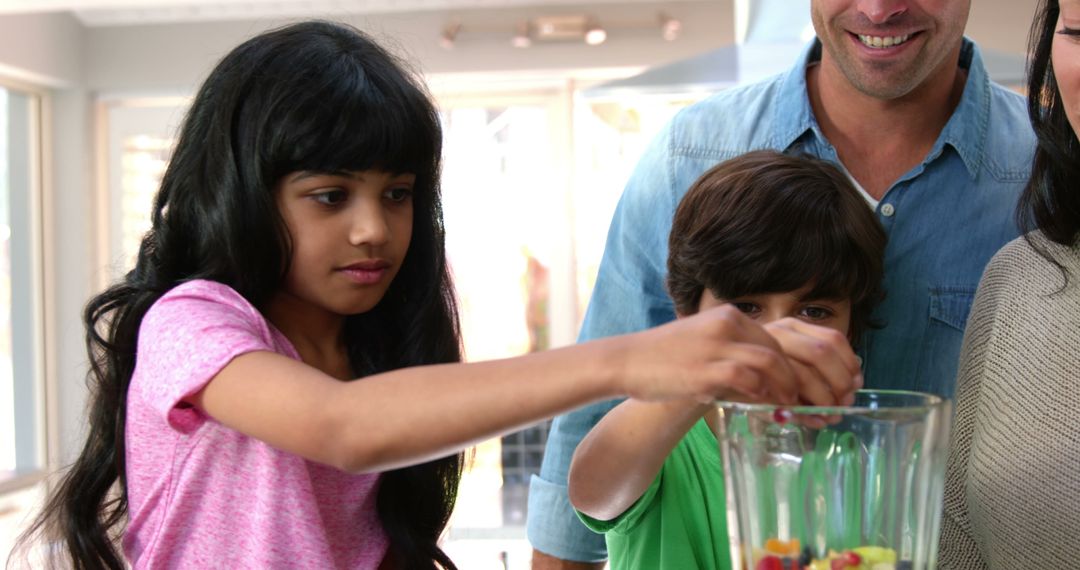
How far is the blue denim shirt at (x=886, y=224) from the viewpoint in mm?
1329

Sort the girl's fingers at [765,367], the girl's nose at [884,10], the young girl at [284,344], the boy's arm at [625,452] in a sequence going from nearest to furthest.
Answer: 1. the girl's fingers at [765,367]
2. the young girl at [284,344]
3. the boy's arm at [625,452]
4. the girl's nose at [884,10]

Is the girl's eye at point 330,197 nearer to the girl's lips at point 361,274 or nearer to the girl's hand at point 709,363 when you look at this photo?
the girl's lips at point 361,274

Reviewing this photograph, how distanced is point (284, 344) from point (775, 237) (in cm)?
46

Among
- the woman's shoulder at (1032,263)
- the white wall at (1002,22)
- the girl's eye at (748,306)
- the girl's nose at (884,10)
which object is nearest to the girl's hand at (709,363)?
the girl's eye at (748,306)

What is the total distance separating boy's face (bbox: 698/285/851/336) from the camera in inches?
44.5

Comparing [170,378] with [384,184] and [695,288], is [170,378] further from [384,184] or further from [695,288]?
[695,288]

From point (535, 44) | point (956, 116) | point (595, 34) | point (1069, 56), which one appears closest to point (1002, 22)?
point (595, 34)

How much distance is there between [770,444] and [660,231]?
2.58 ft

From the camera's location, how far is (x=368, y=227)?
98 centimetres

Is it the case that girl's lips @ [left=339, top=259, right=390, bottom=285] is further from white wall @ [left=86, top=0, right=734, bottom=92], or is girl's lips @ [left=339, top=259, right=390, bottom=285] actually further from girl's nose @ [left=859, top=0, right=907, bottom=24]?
white wall @ [left=86, top=0, right=734, bottom=92]

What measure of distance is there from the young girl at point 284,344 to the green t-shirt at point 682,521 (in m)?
0.19

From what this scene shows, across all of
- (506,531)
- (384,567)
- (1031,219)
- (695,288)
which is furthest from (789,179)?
(506,531)

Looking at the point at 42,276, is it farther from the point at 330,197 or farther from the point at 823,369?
the point at 823,369

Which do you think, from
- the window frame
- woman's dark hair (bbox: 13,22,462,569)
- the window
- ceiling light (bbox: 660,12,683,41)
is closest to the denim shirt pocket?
woman's dark hair (bbox: 13,22,462,569)
